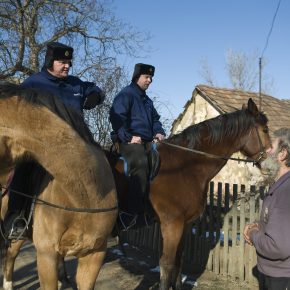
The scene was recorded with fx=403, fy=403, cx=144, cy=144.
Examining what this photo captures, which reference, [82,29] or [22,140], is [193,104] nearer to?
[82,29]

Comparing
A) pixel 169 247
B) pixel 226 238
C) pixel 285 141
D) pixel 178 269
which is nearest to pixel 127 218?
pixel 169 247

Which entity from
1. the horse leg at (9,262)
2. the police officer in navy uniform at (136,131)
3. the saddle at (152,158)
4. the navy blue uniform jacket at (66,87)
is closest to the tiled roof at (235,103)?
the police officer in navy uniform at (136,131)

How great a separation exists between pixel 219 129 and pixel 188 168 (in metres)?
0.66

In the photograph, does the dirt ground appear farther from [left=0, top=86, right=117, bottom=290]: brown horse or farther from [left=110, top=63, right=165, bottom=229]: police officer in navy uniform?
[left=0, top=86, right=117, bottom=290]: brown horse

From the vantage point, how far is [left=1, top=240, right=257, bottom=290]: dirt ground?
554cm

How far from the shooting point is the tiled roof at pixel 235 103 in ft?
44.5

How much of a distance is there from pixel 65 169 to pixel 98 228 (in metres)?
0.60

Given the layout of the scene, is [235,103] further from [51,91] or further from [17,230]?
[17,230]

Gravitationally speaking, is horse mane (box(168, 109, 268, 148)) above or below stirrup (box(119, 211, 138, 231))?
above

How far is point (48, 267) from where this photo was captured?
10.0 ft

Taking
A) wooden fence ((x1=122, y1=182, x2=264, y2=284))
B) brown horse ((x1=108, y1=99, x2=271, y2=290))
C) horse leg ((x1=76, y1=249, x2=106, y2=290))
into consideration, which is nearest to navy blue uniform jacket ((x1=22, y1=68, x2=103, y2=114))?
brown horse ((x1=108, y1=99, x2=271, y2=290))

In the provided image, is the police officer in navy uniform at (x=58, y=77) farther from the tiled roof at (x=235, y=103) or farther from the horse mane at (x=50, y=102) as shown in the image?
the tiled roof at (x=235, y=103)

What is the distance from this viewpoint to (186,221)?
477 centimetres

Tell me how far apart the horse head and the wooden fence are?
82 centimetres
